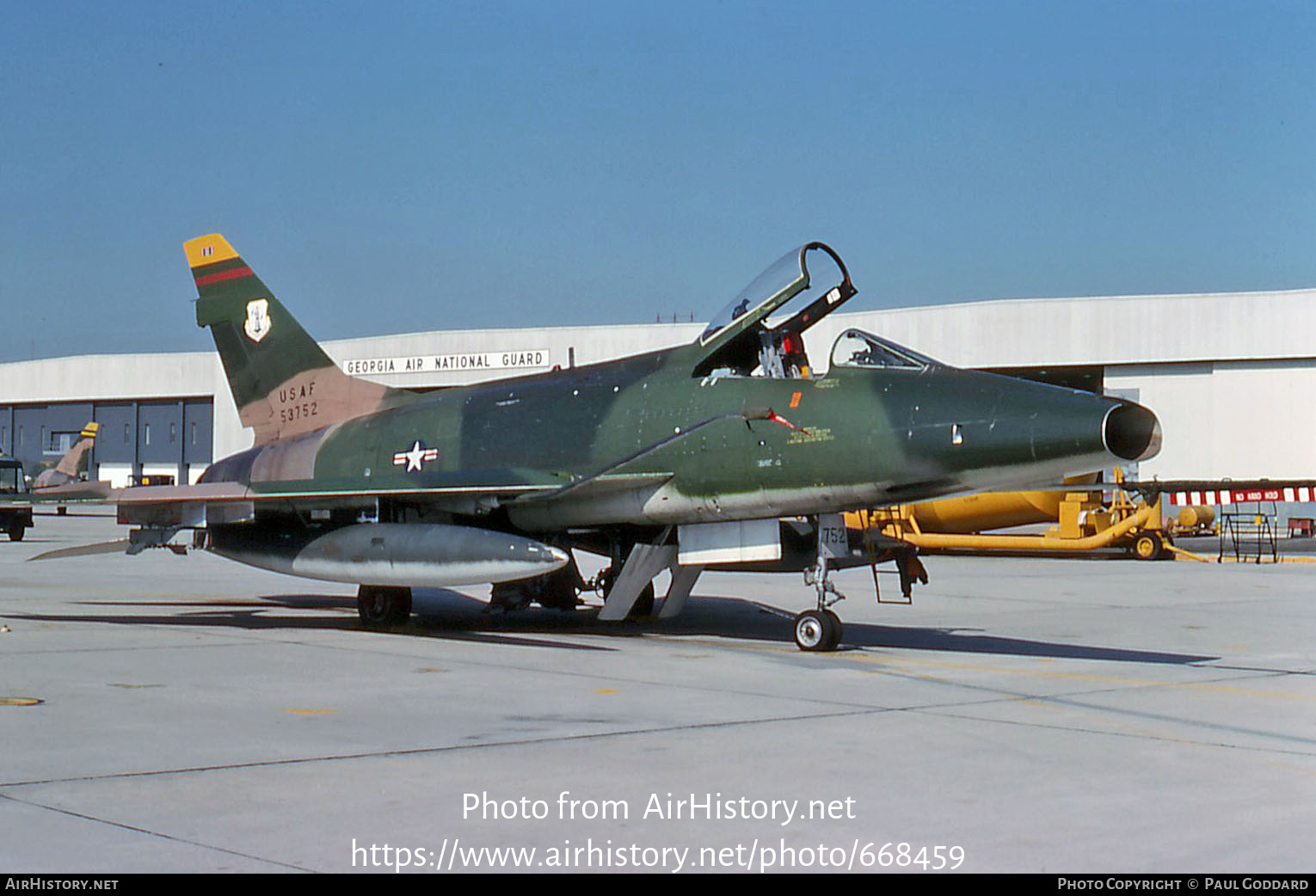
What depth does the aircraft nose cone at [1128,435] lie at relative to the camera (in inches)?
393

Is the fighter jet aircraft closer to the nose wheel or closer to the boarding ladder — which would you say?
the nose wheel

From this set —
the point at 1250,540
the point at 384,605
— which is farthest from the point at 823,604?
the point at 1250,540

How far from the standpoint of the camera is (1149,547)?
2912 centimetres

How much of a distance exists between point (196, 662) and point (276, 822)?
5.63 m

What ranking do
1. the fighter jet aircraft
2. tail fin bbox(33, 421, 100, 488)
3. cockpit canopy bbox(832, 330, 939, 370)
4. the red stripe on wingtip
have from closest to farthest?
the fighter jet aircraft < cockpit canopy bbox(832, 330, 939, 370) < the red stripe on wingtip < tail fin bbox(33, 421, 100, 488)

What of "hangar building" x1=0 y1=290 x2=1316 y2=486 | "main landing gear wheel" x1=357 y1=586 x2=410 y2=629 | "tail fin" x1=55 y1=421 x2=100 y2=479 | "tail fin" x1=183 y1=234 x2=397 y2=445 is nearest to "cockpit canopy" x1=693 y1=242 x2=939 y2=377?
"main landing gear wheel" x1=357 y1=586 x2=410 y2=629

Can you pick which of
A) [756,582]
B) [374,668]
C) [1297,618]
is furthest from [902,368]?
[756,582]

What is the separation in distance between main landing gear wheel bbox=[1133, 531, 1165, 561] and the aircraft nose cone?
20220 mm

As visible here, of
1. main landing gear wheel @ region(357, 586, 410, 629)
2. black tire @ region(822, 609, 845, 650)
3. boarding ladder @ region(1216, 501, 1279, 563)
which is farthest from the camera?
boarding ladder @ region(1216, 501, 1279, 563)

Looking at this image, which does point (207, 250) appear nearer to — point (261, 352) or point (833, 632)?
point (261, 352)

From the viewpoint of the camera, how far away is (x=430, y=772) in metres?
6.53

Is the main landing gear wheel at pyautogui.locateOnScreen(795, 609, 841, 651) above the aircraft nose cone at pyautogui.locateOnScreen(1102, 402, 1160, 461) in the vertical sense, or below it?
below

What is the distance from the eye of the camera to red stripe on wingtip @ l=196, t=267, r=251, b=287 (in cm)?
1709
